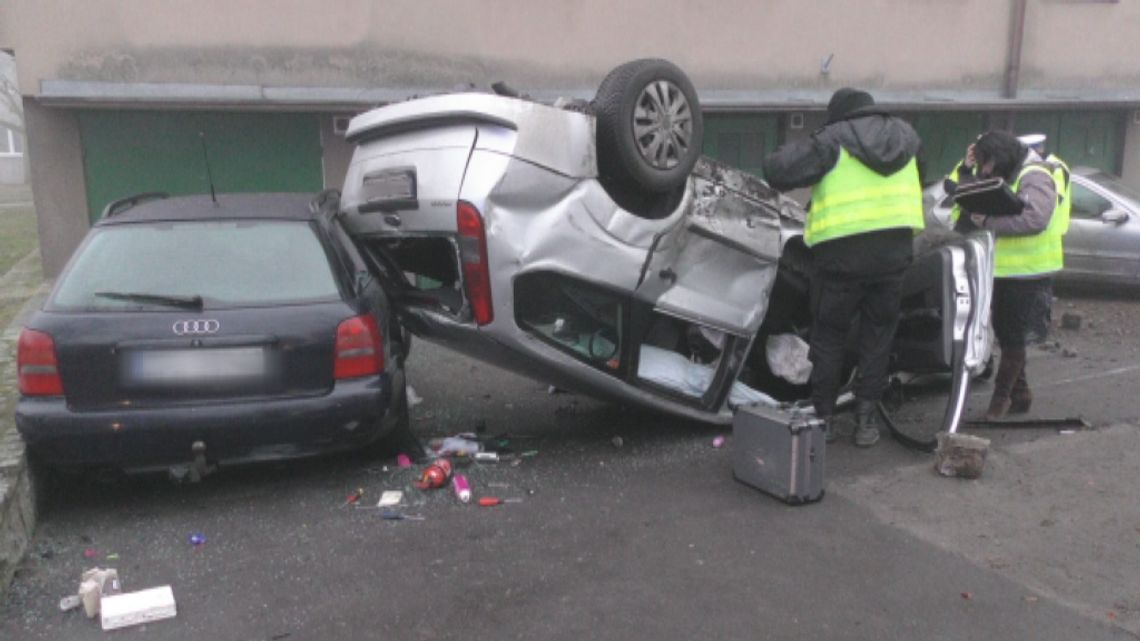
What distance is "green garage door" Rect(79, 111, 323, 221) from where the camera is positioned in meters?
9.76

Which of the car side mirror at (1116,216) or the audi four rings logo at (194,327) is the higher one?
the audi four rings logo at (194,327)

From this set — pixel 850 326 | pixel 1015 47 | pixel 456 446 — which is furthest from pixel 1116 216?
pixel 456 446

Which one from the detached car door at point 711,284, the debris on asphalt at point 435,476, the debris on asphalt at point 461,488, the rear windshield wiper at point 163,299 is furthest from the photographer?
the detached car door at point 711,284

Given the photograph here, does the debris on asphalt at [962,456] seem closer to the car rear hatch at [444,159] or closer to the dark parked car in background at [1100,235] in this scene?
the car rear hatch at [444,159]

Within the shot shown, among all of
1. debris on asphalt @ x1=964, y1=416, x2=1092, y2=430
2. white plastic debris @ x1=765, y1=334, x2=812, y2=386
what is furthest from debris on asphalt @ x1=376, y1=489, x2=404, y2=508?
debris on asphalt @ x1=964, y1=416, x2=1092, y2=430

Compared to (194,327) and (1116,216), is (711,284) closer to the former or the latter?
(194,327)

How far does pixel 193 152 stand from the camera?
32.7ft

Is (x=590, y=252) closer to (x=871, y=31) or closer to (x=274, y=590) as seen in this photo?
(x=274, y=590)

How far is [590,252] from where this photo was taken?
15.1ft

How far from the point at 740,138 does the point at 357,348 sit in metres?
8.76

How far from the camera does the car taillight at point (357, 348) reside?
171 inches

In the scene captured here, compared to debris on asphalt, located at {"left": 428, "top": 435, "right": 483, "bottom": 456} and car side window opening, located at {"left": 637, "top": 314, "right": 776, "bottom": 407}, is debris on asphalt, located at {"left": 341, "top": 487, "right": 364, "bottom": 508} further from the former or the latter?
car side window opening, located at {"left": 637, "top": 314, "right": 776, "bottom": 407}

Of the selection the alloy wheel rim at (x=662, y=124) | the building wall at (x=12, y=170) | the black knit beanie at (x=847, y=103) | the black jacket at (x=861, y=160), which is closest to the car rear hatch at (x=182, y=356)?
the alloy wheel rim at (x=662, y=124)

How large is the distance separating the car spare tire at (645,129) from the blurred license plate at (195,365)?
6.16 feet
